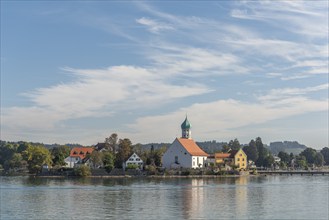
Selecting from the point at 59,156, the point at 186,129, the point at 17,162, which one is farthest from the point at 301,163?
the point at 17,162

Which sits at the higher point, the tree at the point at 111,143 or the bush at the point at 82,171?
the tree at the point at 111,143

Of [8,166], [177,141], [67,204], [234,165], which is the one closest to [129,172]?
[177,141]

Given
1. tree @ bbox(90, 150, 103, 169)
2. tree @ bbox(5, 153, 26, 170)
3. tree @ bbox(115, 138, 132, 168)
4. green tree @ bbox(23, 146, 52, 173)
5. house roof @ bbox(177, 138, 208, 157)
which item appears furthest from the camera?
tree @ bbox(5, 153, 26, 170)

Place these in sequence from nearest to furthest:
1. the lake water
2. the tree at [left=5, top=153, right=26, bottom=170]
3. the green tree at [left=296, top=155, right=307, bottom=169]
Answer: the lake water
the tree at [left=5, top=153, right=26, bottom=170]
the green tree at [left=296, top=155, right=307, bottom=169]

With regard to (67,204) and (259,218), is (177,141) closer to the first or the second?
(67,204)

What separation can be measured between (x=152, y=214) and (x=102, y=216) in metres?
3.42

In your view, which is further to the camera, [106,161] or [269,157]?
[269,157]

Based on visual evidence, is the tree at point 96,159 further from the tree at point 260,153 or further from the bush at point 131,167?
the tree at point 260,153

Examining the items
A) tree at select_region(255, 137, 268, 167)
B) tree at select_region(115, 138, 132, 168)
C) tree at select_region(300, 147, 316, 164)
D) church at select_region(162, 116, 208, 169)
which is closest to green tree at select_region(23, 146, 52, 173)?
tree at select_region(115, 138, 132, 168)

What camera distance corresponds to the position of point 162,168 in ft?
329

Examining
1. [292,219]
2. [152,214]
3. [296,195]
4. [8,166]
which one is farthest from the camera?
[8,166]

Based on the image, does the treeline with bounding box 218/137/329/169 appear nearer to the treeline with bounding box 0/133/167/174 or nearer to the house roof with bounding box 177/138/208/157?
the house roof with bounding box 177/138/208/157

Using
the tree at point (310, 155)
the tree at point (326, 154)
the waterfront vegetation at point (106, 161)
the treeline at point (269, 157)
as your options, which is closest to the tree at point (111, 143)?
the waterfront vegetation at point (106, 161)

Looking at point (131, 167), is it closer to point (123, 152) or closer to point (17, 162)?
point (123, 152)
